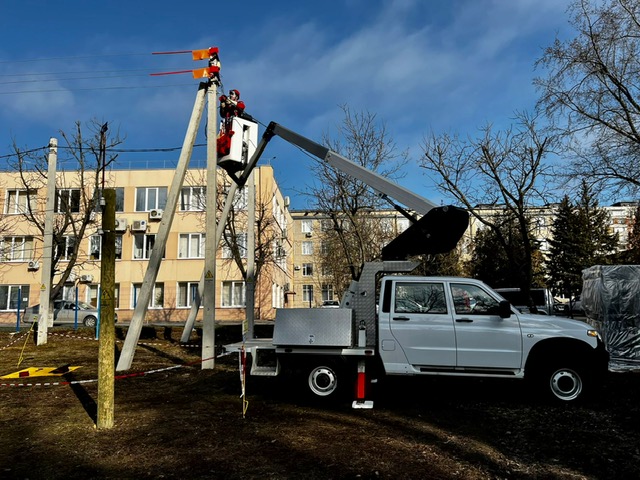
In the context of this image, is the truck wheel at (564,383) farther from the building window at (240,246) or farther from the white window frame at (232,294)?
the white window frame at (232,294)

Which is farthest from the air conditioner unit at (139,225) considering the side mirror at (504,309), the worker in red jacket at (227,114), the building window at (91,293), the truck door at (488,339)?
the side mirror at (504,309)

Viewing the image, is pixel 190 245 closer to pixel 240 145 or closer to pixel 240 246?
pixel 240 246

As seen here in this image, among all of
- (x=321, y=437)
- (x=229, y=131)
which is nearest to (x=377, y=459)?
(x=321, y=437)

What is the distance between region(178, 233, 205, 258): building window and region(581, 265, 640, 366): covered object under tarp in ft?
88.6

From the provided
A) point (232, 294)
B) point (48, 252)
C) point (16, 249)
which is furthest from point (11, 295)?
point (48, 252)

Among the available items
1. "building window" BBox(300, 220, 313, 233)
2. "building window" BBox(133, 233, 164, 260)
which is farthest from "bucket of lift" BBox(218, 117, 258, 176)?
"building window" BBox(300, 220, 313, 233)

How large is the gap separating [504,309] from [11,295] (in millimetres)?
37453

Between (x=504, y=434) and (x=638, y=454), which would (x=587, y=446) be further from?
(x=504, y=434)

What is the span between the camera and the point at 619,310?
12.7 m

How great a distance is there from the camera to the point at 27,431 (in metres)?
6.11

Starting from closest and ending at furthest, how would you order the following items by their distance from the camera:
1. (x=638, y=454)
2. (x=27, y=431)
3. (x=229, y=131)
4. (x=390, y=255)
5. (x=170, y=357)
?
1. (x=638, y=454)
2. (x=27, y=431)
3. (x=390, y=255)
4. (x=229, y=131)
5. (x=170, y=357)

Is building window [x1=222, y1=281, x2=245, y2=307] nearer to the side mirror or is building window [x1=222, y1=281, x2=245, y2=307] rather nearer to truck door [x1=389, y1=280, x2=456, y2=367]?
truck door [x1=389, y1=280, x2=456, y2=367]

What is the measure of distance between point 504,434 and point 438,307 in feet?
7.38

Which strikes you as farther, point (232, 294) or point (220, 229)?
point (232, 294)
